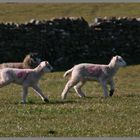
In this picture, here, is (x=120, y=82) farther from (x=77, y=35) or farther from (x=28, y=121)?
(x=28, y=121)

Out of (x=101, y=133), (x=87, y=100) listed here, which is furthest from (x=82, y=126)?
(x=87, y=100)

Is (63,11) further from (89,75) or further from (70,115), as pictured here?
(70,115)

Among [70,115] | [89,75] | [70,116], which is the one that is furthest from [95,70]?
[70,116]

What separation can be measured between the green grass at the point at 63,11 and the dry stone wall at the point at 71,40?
1026cm

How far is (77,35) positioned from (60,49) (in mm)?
1437

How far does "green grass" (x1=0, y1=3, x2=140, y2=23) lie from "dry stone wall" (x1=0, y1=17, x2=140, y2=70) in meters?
10.3

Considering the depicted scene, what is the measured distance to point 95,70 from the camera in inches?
799

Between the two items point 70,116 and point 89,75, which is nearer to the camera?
point 70,116

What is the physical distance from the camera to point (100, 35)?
117ft

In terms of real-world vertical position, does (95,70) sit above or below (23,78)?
below

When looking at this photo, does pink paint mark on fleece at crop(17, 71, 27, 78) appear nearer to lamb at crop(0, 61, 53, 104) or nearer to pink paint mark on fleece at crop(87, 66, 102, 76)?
lamb at crop(0, 61, 53, 104)

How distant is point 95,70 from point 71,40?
14.7m

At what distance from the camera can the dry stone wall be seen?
112 feet

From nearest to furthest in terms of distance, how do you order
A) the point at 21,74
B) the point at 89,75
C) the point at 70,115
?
the point at 70,115 < the point at 21,74 < the point at 89,75
